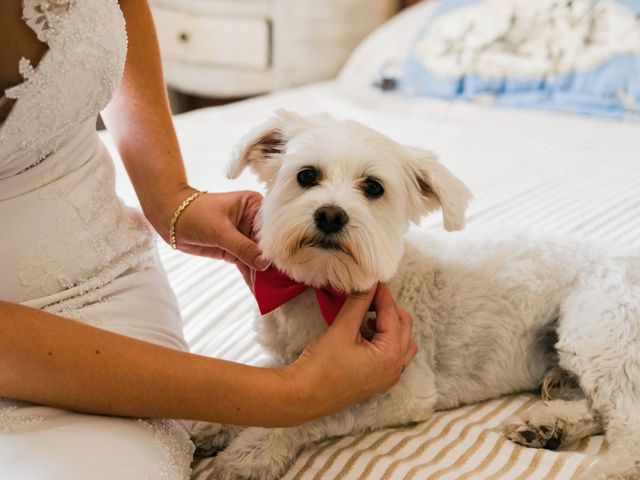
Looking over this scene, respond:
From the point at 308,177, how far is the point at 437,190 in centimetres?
20

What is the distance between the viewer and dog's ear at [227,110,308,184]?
1.13m

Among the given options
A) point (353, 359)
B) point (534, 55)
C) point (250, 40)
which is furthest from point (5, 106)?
point (250, 40)

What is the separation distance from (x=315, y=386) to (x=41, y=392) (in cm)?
33

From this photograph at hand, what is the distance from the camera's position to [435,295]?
120cm

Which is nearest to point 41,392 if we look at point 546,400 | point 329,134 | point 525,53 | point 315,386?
point 315,386

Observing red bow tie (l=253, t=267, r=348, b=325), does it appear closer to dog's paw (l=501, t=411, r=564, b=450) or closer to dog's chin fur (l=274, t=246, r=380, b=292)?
dog's chin fur (l=274, t=246, r=380, b=292)

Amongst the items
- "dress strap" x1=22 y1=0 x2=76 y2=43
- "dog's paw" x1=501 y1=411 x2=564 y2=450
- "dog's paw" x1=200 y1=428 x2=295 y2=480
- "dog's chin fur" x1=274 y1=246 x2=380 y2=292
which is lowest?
"dog's paw" x1=200 y1=428 x2=295 y2=480

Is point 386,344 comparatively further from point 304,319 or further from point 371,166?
point 371,166

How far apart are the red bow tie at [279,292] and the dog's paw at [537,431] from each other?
32 centimetres

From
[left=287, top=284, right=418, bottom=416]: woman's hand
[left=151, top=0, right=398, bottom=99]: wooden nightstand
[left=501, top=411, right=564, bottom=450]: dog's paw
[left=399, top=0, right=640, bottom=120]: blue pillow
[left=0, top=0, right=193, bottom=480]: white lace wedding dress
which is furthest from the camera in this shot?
[left=151, top=0, right=398, bottom=99]: wooden nightstand

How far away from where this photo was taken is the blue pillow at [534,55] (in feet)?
8.28

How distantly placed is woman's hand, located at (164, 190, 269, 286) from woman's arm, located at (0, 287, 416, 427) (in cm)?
21

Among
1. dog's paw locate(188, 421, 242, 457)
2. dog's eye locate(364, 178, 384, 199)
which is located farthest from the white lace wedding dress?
dog's eye locate(364, 178, 384, 199)

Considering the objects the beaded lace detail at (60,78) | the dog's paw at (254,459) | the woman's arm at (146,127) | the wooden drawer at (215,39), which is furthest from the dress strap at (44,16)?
the wooden drawer at (215,39)
